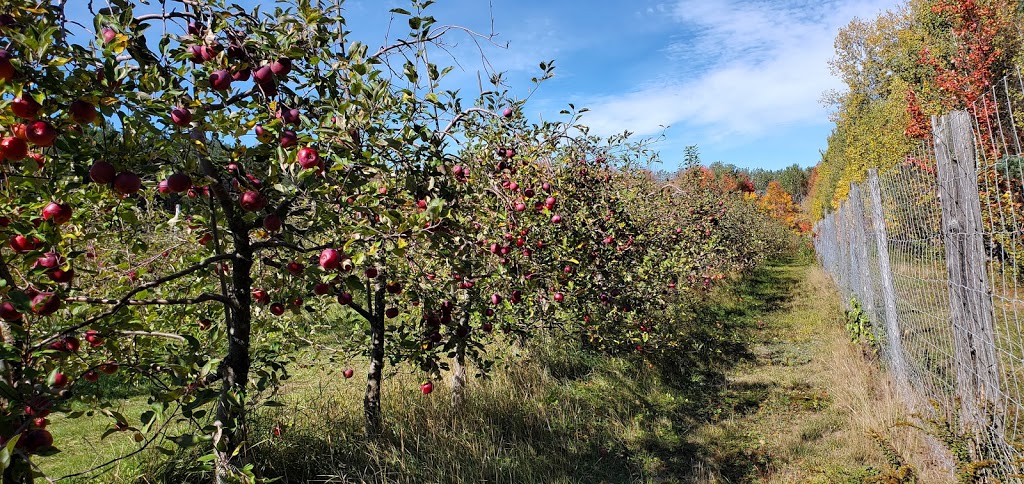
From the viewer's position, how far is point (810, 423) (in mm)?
4785

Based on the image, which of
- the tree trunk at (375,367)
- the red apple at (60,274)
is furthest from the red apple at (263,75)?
the tree trunk at (375,367)

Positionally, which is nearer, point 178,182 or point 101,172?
point 101,172

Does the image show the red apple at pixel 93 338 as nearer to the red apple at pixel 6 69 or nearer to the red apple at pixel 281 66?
the red apple at pixel 6 69

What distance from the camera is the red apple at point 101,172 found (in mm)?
1505

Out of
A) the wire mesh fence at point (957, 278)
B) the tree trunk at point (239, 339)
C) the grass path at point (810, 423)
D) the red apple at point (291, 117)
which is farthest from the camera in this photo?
the grass path at point (810, 423)

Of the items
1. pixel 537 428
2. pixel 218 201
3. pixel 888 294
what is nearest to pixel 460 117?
pixel 218 201

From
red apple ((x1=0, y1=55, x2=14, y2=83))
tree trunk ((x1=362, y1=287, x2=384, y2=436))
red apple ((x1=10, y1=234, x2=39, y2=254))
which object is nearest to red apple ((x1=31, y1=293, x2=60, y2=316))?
red apple ((x1=10, y1=234, x2=39, y2=254))

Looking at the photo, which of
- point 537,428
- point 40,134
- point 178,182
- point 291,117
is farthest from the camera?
point 537,428

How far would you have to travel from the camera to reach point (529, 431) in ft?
14.5

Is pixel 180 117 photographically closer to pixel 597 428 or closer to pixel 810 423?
pixel 597 428

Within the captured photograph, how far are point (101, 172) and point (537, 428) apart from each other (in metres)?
3.74

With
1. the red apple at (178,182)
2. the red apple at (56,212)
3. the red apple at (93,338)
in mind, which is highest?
the red apple at (178,182)

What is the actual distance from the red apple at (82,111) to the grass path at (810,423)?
13.3ft

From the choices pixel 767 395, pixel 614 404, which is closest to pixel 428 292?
pixel 614 404
